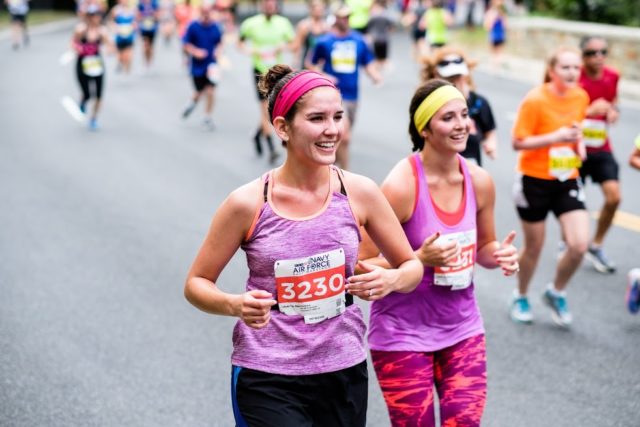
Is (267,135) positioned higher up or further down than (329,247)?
further down

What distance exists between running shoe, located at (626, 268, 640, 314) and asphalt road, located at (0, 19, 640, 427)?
156mm

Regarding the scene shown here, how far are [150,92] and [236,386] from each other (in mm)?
16633

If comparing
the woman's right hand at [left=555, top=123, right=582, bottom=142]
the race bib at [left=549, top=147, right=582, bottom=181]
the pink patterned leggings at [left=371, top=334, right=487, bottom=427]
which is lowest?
the race bib at [left=549, top=147, right=582, bottom=181]

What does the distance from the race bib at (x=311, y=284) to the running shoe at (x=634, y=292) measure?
3.52 m

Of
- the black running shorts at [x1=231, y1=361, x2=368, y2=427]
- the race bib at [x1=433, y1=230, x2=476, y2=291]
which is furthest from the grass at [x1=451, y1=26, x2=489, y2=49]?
the black running shorts at [x1=231, y1=361, x2=368, y2=427]

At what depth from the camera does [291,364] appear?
3.09 meters

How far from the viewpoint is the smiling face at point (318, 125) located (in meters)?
3.05

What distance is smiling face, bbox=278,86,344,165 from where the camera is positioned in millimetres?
3049

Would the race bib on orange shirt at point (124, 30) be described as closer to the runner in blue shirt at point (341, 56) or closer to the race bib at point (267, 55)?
the race bib at point (267, 55)

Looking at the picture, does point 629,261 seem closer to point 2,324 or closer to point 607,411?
point 607,411

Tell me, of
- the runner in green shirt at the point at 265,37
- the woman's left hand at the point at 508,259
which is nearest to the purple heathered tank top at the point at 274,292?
the woman's left hand at the point at 508,259

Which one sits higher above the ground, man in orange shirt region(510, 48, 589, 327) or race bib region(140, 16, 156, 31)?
man in orange shirt region(510, 48, 589, 327)

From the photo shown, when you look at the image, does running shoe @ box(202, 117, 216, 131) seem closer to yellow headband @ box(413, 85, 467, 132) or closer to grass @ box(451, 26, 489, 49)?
yellow headband @ box(413, 85, 467, 132)

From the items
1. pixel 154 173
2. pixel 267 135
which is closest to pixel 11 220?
pixel 154 173
